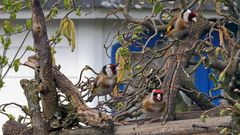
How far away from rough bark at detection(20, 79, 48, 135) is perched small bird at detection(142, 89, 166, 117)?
89 cm

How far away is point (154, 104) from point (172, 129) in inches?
42.7

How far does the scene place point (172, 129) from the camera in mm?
4609

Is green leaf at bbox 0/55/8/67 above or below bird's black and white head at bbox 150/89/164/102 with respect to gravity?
above

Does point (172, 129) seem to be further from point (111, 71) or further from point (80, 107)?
point (111, 71)

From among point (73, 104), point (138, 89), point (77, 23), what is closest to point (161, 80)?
point (138, 89)

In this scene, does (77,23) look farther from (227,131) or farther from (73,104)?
(227,131)

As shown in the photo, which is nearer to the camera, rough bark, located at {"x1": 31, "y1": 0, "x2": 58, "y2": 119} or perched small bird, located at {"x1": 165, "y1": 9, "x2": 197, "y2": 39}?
rough bark, located at {"x1": 31, "y1": 0, "x2": 58, "y2": 119}

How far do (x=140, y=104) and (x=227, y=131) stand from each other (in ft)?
6.18

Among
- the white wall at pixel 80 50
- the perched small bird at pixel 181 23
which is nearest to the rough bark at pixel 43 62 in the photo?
the perched small bird at pixel 181 23

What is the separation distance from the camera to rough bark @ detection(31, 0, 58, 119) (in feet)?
15.2

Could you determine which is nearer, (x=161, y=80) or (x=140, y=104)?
(x=161, y=80)

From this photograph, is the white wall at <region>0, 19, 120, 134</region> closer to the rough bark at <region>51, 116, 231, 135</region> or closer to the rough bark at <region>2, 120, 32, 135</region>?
the rough bark at <region>2, 120, 32, 135</region>

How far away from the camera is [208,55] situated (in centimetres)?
544

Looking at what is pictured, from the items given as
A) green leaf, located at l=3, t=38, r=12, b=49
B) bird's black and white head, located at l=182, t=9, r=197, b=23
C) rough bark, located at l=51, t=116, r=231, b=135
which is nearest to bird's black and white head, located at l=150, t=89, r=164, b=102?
bird's black and white head, located at l=182, t=9, r=197, b=23
